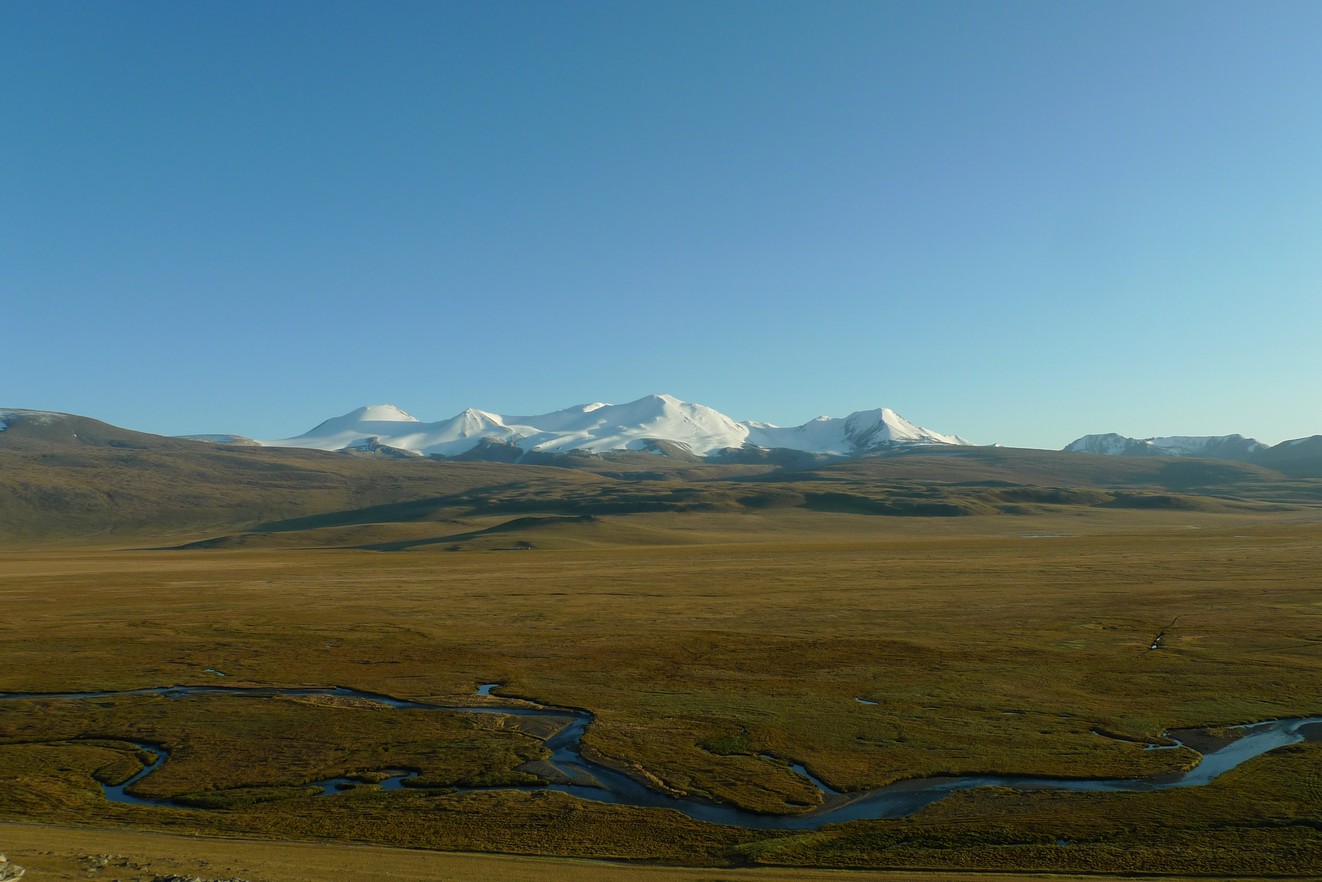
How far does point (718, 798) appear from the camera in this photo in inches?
984

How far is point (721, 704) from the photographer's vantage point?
3516 centimetres

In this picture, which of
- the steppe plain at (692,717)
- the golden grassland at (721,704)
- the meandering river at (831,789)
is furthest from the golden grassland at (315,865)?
the meandering river at (831,789)

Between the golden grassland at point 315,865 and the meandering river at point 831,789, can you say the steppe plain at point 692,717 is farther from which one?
the meandering river at point 831,789

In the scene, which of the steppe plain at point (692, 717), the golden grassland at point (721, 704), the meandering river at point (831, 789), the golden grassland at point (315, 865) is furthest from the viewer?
the meandering river at point (831, 789)

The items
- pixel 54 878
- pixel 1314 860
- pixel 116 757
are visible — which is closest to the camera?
pixel 54 878

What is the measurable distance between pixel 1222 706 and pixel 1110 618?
2213 centimetres

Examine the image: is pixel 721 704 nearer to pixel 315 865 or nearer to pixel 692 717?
pixel 692 717

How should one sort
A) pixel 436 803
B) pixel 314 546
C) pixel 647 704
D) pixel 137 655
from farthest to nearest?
pixel 314 546 < pixel 137 655 < pixel 647 704 < pixel 436 803

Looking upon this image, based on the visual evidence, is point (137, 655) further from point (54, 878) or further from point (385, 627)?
point (54, 878)

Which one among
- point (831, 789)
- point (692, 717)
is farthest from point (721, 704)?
point (831, 789)

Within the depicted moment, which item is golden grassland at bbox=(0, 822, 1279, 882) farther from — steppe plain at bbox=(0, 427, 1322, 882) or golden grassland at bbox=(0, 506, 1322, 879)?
golden grassland at bbox=(0, 506, 1322, 879)

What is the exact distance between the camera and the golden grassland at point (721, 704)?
22156 mm

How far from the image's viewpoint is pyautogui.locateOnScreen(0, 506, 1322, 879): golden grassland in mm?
22156

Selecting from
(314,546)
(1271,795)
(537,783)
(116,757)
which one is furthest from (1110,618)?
(314,546)
